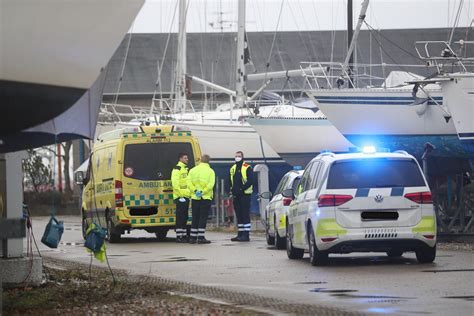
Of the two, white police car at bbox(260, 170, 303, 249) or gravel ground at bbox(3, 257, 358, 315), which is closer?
gravel ground at bbox(3, 257, 358, 315)

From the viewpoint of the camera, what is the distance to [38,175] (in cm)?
6506

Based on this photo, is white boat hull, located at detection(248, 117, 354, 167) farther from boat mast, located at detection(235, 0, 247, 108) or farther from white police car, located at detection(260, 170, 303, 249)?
white police car, located at detection(260, 170, 303, 249)

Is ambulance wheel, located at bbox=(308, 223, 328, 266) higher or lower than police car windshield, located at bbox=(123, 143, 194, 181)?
lower

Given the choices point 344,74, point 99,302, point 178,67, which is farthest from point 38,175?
point 99,302

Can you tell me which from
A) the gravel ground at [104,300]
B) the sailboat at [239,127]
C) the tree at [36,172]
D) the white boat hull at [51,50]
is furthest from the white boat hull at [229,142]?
the white boat hull at [51,50]

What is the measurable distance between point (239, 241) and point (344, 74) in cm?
686

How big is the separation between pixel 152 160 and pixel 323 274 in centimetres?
1094

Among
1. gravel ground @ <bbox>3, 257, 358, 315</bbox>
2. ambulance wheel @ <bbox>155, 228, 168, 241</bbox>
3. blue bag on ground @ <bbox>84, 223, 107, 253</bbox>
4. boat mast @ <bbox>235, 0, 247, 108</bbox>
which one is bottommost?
ambulance wheel @ <bbox>155, 228, 168, 241</bbox>

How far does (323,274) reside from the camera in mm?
15852

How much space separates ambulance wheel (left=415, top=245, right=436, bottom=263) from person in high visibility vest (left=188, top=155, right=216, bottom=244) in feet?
27.3

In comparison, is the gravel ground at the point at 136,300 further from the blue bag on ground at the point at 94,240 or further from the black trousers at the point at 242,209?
the black trousers at the point at 242,209

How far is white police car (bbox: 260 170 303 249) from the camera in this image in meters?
22.3

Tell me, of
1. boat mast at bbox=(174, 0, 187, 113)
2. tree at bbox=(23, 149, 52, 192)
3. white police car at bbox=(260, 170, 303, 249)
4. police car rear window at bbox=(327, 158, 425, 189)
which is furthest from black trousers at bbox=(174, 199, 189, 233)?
tree at bbox=(23, 149, 52, 192)

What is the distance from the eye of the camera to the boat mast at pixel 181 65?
157 feet
